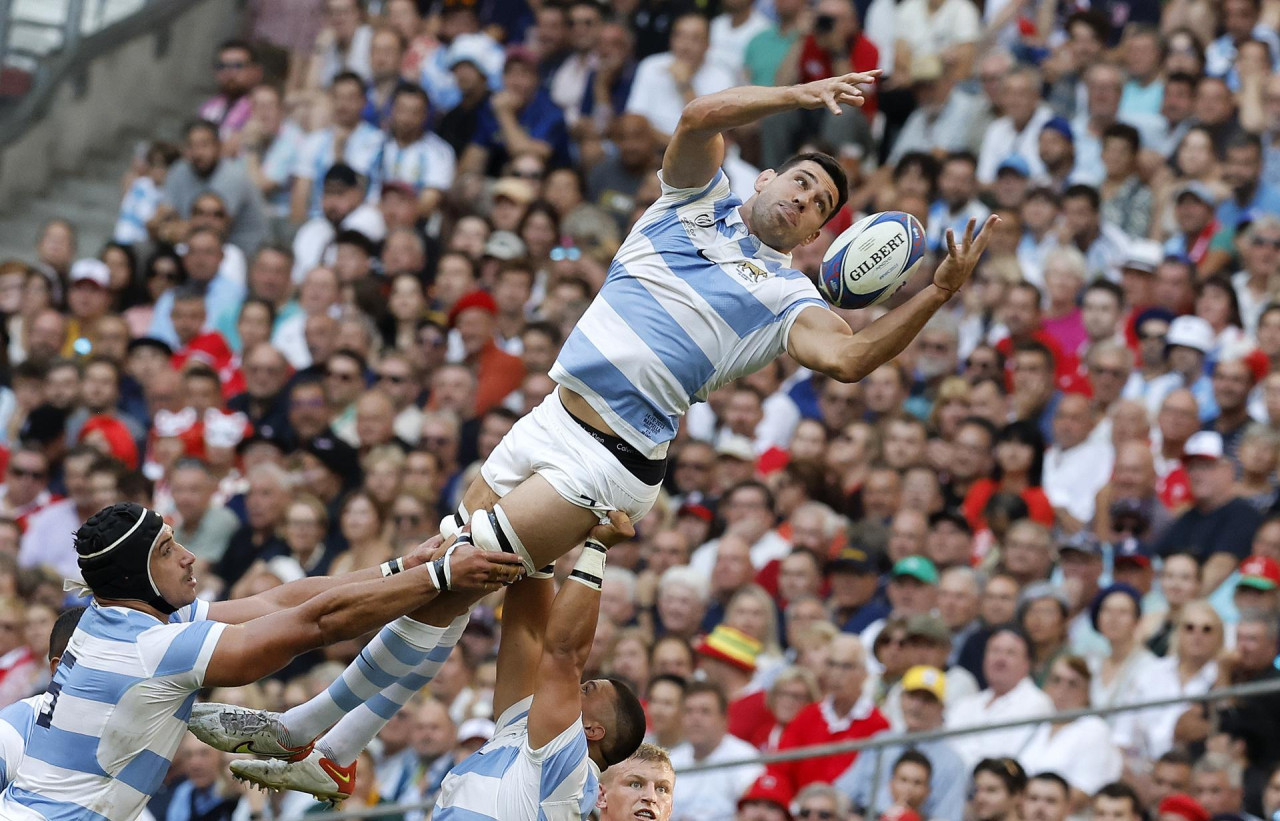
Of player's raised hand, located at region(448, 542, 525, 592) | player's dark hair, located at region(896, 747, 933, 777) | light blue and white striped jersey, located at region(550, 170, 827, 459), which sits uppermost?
light blue and white striped jersey, located at region(550, 170, 827, 459)

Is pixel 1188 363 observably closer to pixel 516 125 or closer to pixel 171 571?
pixel 516 125

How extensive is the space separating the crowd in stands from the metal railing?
0.27 ft

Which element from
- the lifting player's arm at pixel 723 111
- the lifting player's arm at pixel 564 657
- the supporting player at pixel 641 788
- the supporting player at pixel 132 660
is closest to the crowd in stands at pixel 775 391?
the supporting player at pixel 641 788

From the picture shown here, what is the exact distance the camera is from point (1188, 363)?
1173cm

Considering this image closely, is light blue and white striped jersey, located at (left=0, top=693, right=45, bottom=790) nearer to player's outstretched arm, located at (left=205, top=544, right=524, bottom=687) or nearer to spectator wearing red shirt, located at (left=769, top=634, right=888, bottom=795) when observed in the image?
player's outstretched arm, located at (left=205, top=544, right=524, bottom=687)

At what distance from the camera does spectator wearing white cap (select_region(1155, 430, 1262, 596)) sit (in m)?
10.7

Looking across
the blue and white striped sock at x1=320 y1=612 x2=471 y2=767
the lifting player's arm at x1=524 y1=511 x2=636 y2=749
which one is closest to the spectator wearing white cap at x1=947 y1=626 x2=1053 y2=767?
the lifting player's arm at x1=524 y1=511 x2=636 y2=749

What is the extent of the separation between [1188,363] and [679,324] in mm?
5176

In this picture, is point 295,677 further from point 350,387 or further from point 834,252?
point 834,252

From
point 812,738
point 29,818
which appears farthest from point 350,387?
point 29,818

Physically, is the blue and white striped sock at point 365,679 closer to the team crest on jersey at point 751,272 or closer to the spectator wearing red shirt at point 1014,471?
the team crest on jersey at point 751,272

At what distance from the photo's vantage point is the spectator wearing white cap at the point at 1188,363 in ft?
38.5

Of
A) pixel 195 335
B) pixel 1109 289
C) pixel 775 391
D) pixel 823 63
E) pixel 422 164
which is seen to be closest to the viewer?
pixel 1109 289

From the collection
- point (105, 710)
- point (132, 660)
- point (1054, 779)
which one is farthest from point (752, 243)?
point (1054, 779)
